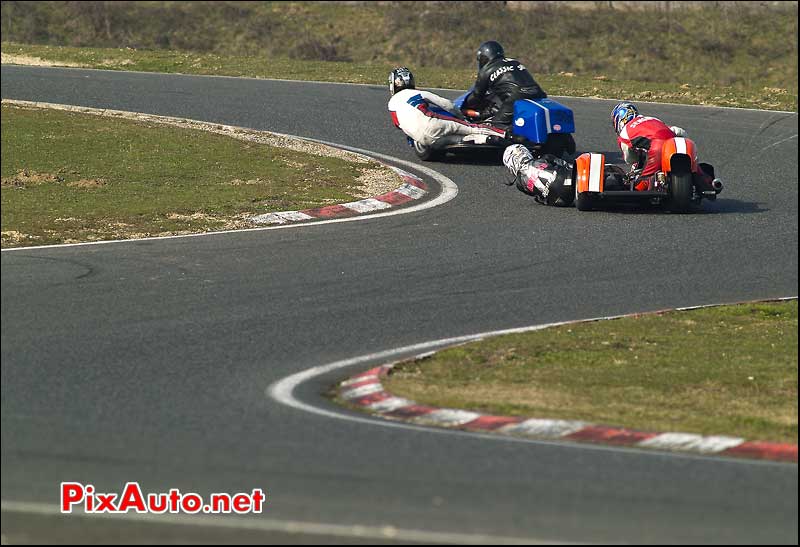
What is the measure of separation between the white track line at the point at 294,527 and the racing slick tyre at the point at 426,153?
11079 mm

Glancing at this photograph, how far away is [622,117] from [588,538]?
9577 mm

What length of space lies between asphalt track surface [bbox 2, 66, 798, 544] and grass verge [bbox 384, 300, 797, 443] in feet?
1.79

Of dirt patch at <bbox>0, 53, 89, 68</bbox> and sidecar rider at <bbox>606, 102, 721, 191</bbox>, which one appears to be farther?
dirt patch at <bbox>0, 53, 89, 68</bbox>

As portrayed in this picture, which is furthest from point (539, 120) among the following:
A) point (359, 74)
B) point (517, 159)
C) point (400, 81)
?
point (359, 74)

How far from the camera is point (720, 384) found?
24.7 feet

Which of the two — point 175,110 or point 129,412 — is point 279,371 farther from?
point 175,110

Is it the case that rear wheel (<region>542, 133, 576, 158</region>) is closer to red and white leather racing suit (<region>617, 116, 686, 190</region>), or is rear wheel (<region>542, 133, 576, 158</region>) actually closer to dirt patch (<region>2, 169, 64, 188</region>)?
red and white leather racing suit (<region>617, 116, 686, 190</region>)

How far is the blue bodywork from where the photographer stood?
14.9 meters

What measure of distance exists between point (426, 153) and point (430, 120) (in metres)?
0.50

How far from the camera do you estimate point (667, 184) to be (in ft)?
43.0

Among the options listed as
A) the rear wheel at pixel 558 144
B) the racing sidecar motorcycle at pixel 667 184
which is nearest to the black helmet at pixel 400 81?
the rear wheel at pixel 558 144

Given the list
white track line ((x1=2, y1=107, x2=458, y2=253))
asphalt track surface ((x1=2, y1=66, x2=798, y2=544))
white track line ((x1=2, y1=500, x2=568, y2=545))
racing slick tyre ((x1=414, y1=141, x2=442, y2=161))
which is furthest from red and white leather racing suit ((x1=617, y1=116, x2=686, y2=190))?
white track line ((x1=2, y1=500, x2=568, y2=545))

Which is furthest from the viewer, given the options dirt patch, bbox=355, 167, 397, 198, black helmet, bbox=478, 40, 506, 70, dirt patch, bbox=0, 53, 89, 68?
dirt patch, bbox=0, 53, 89, 68

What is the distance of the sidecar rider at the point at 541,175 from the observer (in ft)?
44.1
